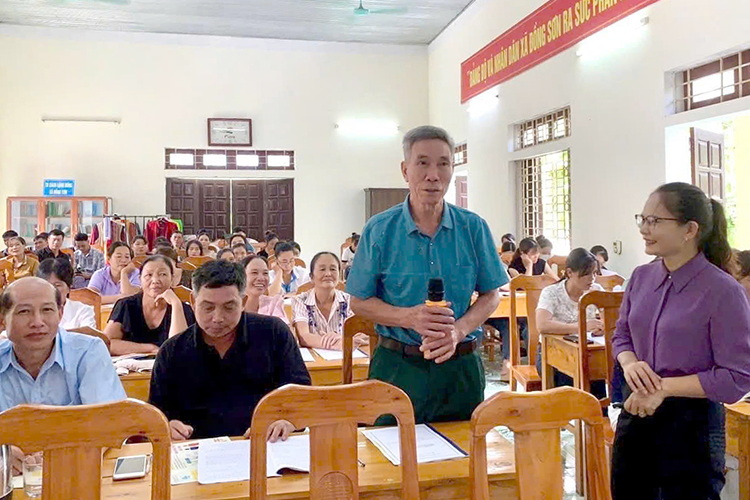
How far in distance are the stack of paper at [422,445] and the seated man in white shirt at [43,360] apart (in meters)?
0.92

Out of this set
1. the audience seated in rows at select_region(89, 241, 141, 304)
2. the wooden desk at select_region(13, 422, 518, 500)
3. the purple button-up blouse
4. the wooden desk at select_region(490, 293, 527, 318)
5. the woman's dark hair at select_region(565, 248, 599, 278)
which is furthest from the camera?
the audience seated in rows at select_region(89, 241, 141, 304)

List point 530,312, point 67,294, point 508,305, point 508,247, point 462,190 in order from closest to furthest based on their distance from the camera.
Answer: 1. point 67,294
2. point 530,312
3. point 508,305
4. point 508,247
5. point 462,190

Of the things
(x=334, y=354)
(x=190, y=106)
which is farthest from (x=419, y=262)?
(x=190, y=106)

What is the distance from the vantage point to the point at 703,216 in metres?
1.81

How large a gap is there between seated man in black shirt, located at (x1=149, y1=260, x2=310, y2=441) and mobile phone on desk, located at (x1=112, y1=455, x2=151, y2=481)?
1.80 ft

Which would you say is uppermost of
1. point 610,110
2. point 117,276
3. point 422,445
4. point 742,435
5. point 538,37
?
point 538,37

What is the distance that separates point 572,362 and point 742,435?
1243 mm

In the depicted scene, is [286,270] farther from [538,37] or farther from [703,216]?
[538,37]

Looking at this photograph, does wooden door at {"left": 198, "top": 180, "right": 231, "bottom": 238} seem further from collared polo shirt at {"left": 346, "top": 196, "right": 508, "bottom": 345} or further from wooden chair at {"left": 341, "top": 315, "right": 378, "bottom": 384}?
collared polo shirt at {"left": 346, "top": 196, "right": 508, "bottom": 345}

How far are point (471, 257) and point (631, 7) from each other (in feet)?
17.4

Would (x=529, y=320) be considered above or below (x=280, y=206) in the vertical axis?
below

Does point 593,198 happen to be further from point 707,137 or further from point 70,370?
point 70,370

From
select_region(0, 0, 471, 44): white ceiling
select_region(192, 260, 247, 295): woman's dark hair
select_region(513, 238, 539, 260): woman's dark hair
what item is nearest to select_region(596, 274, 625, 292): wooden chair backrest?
select_region(513, 238, 539, 260): woman's dark hair

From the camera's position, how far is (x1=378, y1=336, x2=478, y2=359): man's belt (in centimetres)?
189
